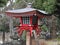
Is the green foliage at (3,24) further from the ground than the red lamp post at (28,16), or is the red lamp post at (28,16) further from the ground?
the red lamp post at (28,16)

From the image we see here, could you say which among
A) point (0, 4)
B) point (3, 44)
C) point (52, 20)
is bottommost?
A: point (3, 44)

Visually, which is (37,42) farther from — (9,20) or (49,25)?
(9,20)

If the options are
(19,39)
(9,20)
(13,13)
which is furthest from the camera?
(9,20)

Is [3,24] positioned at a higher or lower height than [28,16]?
lower

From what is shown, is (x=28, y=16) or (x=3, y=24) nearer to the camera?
(x=28, y=16)

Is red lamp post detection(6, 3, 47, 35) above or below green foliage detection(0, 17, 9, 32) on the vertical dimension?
Answer: above

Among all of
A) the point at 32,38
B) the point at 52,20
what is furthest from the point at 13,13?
the point at 52,20

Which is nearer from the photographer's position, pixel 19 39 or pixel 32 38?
pixel 32 38

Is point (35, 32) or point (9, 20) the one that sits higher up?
point (35, 32)

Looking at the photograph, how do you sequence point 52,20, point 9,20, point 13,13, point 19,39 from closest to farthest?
point 13,13, point 19,39, point 52,20, point 9,20

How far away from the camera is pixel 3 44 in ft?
43.2

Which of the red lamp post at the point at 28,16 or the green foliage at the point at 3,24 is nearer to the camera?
the red lamp post at the point at 28,16

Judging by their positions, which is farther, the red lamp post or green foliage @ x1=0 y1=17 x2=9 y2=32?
green foliage @ x1=0 y1=17 x2=9 y2=32

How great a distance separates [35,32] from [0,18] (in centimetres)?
755
